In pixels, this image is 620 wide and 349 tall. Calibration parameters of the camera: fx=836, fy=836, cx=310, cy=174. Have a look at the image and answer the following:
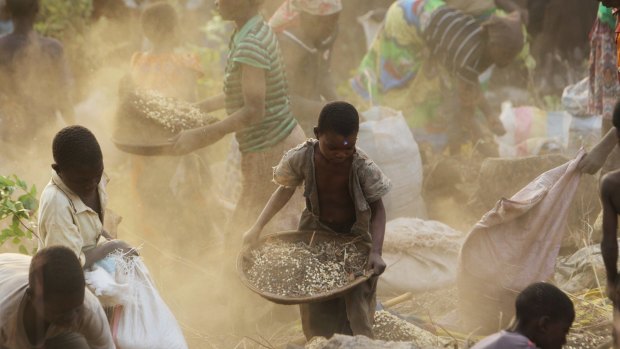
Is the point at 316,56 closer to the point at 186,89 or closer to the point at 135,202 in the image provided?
the point at 186,89

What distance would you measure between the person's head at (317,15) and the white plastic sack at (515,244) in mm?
2603

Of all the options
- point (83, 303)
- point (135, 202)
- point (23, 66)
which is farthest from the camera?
point (23, 66)

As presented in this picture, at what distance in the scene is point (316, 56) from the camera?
720 centimetres

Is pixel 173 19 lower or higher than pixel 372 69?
higher

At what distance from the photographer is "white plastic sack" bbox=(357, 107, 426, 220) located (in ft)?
22.9

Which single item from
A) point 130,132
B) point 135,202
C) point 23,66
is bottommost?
point 135,202

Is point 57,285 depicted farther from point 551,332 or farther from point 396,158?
point 396,158

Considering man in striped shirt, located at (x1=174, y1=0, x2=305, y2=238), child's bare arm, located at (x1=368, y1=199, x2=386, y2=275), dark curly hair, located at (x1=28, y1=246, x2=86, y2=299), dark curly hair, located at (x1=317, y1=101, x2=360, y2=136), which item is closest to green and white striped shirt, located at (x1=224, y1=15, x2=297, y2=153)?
man in striped shirt, located at (x1=174, y1=0, x2=305, y2=238)

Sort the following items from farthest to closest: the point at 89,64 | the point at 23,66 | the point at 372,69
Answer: the point at 89,64 → the point at 372,69 → the point at 23,66

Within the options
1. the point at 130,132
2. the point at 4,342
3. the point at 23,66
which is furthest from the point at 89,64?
the point at 4,342

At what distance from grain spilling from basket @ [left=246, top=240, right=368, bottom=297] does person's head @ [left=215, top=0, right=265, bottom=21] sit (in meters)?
1.79

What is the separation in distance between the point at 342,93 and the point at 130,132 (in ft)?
18.3

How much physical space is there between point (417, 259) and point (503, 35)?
3.09m

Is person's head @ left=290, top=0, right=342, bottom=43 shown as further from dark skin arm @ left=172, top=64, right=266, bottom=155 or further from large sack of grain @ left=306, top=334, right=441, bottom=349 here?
large sack of grain @ left=306, top=334, right=441, bottom=349
